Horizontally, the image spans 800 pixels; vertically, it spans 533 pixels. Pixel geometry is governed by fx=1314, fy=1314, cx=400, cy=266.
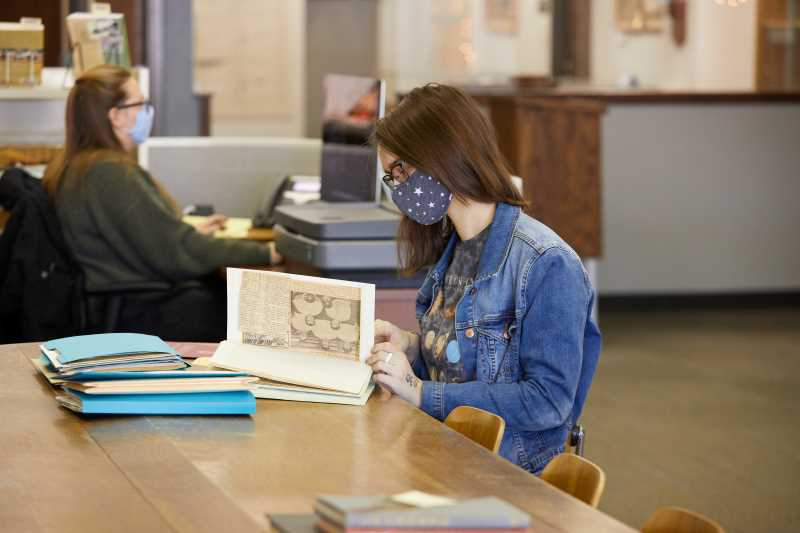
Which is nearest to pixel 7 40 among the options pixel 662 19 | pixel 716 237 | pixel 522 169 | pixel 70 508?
pixel 522 169

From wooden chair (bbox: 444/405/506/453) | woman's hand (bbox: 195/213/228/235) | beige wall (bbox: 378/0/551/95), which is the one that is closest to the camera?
wooden chair (bbox: 444/405/506/453)

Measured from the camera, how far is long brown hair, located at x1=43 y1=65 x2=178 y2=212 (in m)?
4.16

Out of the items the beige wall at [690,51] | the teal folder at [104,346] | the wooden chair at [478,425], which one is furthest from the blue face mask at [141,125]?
the beige wall at [690,51]

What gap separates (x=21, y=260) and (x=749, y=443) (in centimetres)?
249

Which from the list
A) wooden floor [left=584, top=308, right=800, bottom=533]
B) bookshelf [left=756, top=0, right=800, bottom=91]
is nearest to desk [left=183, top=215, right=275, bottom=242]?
wooden floor [left=584, top=308, right=800, bottom=533]

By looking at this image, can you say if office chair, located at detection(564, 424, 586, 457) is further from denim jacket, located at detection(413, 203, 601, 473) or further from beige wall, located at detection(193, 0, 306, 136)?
beige wall, located at detection(193, 0, 306, 136)

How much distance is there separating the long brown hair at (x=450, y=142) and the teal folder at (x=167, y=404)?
528 millimetres

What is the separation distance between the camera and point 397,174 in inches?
90.4

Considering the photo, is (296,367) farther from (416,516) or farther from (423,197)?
(416,516)

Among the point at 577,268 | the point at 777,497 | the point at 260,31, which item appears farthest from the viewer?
the point at 260,31

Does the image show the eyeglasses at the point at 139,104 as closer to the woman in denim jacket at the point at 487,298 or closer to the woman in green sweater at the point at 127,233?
the woman in green sweater at the point at 127,233

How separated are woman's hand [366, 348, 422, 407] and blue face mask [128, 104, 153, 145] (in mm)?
2339

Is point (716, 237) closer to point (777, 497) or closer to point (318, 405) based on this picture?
point (777, 497)

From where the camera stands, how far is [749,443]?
14.8 ft
